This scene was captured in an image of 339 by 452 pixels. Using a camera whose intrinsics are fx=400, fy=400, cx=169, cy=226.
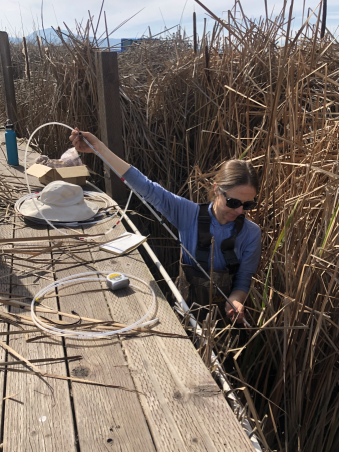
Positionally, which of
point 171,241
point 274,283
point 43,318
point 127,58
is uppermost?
point 127,58

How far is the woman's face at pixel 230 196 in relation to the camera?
2.41 m

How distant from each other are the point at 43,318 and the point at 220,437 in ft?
3.17

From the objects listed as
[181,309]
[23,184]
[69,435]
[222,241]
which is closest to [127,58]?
[23,184]

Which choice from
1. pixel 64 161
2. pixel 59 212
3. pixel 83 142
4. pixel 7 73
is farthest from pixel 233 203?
pixel 7 73

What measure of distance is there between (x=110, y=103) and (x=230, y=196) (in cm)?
161

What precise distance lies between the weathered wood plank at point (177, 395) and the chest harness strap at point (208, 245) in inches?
26.3

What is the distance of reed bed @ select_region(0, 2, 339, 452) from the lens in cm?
208

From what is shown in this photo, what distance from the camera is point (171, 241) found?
4.35 meters

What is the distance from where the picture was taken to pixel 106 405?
1.40m

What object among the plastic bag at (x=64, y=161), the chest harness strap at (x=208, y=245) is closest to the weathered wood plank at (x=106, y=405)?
the chest harness strap at (x=208, y=245)

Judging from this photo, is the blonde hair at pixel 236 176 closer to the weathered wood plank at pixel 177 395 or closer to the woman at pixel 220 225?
the woman at pixel 220 225

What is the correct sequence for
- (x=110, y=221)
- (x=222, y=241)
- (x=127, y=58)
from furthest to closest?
(x=127, y=58), (x=110, y=221), (x=222, y=241)

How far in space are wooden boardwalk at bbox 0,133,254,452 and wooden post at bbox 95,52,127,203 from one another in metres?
1.81

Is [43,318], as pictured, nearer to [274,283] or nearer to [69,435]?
[69,435]
